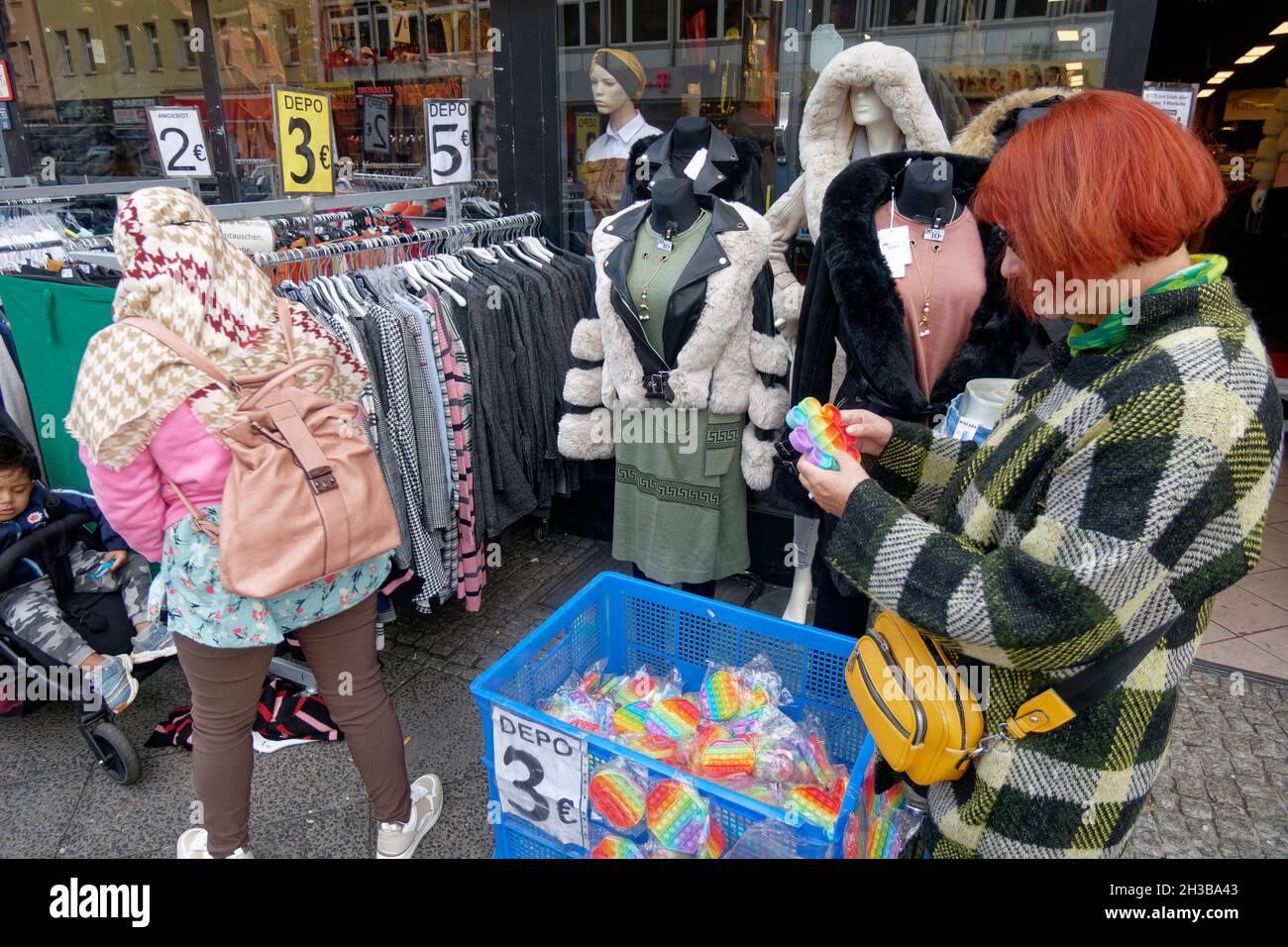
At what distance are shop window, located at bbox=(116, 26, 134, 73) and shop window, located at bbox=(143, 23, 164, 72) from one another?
0.24 meters

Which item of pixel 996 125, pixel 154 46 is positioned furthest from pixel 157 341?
pixel 154 46

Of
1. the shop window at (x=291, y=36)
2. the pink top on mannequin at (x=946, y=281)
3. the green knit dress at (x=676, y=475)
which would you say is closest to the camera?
the pink top on mannequin at (x=946, y=281)

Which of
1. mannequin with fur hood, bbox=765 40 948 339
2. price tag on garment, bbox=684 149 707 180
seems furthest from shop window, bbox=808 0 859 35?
price tag on garment, bbox=684 149 707 180

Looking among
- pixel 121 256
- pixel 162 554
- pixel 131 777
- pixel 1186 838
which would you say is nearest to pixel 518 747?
pixel 162 554

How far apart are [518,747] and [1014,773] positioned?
939mm

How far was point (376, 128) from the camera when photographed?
566 centimetres

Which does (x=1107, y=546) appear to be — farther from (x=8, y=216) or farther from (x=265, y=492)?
(x=8, y=216)

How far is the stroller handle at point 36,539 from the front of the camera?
2.79 m

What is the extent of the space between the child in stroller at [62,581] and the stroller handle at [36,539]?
0.05 feet

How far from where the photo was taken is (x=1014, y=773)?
1357 millimetres

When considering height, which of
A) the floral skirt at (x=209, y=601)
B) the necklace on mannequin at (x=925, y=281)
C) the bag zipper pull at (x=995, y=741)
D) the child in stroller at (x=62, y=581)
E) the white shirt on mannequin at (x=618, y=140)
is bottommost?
the child in stroller at (x=62, y=581)

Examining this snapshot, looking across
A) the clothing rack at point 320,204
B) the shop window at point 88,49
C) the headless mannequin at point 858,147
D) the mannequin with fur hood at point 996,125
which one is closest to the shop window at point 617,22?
the clothing rack at point 320,204

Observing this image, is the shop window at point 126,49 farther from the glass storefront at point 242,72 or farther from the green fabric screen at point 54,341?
the green fabric screen at point 54,341

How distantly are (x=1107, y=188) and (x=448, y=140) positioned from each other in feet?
9.91
